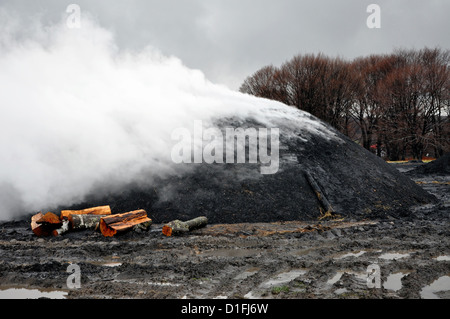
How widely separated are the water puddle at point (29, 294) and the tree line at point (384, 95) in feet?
88.5

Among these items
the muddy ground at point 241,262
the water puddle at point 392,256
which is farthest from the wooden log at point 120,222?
the water puddle at point 392,256

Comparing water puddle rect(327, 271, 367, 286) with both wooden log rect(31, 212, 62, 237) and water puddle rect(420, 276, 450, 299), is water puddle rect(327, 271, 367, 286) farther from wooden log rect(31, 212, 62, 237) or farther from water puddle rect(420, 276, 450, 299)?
wooden log rect(31, 212, 62, 237)

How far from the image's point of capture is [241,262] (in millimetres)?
4453

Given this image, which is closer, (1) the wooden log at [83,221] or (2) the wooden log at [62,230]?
(2) the wooden log at [62,230]

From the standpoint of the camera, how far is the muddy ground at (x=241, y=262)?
3566mm

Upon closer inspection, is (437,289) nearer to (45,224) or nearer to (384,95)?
(45,224)

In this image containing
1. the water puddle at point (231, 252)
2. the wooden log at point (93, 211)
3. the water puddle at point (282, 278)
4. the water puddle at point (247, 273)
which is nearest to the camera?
the water puddle at point (282, 278)

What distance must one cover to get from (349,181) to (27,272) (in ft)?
24.4

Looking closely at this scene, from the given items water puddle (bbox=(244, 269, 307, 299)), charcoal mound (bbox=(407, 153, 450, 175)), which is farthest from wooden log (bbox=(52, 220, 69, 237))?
charcoal mound (bbox=(407, 153, 450, 175))

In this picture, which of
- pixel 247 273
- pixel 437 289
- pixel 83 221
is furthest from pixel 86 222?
pixel 437 289

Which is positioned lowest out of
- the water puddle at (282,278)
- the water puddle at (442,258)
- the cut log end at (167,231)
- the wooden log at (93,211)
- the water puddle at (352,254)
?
the water puddle at (282,278)

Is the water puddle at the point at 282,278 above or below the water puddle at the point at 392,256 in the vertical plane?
below

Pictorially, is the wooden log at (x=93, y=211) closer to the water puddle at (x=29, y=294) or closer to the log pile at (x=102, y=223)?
the log pile at (x=102, y=223)

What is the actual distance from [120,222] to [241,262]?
307 cm
